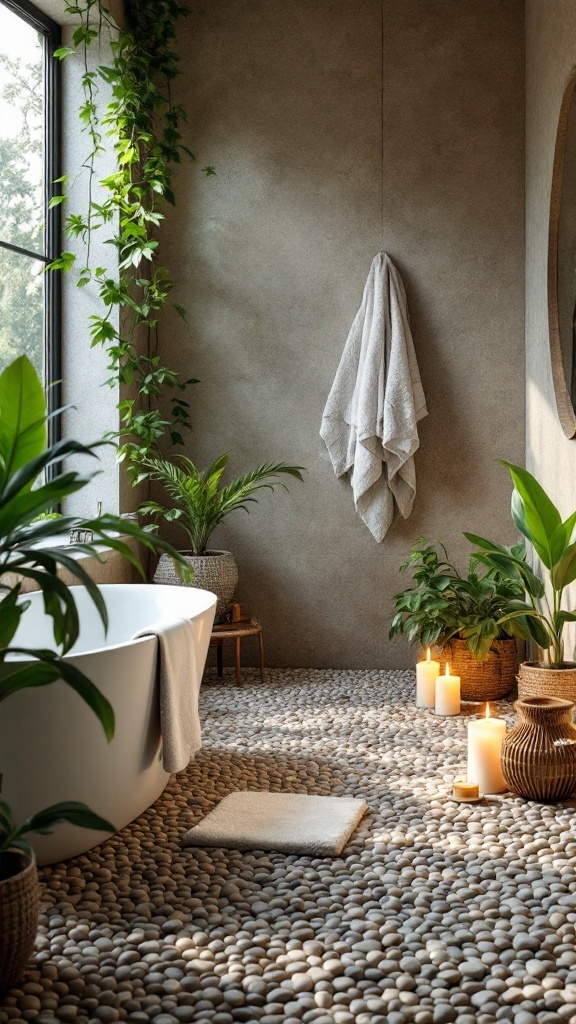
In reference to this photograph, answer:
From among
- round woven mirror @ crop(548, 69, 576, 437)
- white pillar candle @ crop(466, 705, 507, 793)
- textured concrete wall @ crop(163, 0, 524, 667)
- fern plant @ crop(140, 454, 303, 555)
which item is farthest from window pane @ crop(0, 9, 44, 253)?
white pillar candle @ crop(466, 705, 507, 793)

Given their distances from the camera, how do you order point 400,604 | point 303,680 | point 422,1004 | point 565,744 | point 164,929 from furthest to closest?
point 303,680 → point 400,604 → point 565,744 → point 164,929 → point 422,1004

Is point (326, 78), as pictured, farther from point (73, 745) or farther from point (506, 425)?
point (73, 745)

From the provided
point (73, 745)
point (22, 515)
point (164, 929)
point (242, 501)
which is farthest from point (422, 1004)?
point (242, 501)

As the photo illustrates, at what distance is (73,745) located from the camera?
7.69 ft

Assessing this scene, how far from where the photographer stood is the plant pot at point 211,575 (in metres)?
4.41

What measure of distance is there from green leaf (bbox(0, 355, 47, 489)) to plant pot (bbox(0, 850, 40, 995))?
781mm

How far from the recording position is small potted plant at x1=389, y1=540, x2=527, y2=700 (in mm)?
4109

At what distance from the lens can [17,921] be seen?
1.81 metres

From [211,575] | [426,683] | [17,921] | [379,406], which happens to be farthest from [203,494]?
[17,921]

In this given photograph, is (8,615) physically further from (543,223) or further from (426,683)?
(543,223)

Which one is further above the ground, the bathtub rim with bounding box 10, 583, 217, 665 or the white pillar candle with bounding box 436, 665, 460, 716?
the bathtub rim with bounding box 10, 583, 217, 665

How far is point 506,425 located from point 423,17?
198 cm

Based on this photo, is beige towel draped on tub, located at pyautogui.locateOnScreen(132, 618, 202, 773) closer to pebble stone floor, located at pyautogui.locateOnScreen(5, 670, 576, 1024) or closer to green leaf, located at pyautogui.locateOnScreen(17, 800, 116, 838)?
pebble stone floor, located at pyautogui.locateOnScreen(5, 670, 576, 1024)

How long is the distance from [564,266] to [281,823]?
2.28 meters
